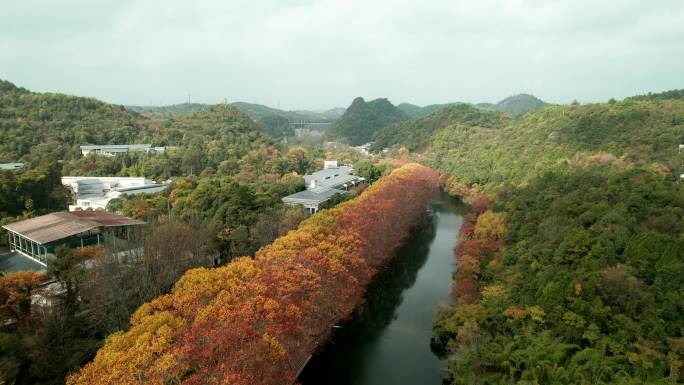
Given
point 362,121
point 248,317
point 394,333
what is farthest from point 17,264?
point 362,121

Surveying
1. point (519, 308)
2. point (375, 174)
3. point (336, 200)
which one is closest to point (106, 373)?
point (519, 308)

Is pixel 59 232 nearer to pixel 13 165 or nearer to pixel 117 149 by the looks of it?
pixel 13 165

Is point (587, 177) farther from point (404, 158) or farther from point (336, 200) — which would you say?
point (404, 158)

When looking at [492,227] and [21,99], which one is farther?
[21,99]

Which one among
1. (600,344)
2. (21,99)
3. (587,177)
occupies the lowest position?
(600,344)

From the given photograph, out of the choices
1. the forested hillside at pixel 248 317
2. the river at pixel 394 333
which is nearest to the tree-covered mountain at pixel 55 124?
the river at pixel 394 333

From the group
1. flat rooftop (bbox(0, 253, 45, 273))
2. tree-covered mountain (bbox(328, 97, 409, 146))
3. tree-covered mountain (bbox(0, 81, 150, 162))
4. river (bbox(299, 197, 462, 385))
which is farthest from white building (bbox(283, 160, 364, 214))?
tree-covered mountain (bbox(328, 97, 409, 146))
